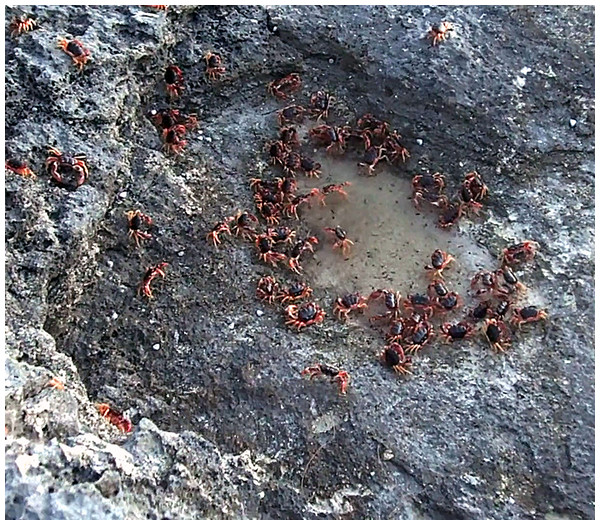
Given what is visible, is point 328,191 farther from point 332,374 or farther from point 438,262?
point 332,374

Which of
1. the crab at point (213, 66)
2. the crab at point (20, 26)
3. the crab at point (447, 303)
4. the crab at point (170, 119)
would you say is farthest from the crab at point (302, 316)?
the crab at point (20, 26)

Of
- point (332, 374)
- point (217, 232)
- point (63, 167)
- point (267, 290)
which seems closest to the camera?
point (332, 374)

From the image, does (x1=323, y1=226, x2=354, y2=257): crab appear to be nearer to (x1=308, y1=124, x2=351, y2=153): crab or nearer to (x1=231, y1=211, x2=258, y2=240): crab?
(x1=231, y1=211, x2=258, y2=240): crab

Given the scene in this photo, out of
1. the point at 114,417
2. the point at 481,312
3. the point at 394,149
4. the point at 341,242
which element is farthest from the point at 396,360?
the point at 394,149

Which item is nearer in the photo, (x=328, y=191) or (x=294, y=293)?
(x=294, y=293)

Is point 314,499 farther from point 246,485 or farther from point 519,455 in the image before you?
point 519,455
